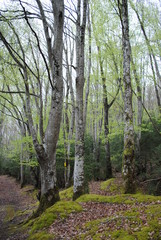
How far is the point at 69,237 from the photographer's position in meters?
3.55

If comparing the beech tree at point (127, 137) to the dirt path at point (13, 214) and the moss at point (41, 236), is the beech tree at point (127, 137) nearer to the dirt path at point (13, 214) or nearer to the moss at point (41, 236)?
the moss at point (41, 236)

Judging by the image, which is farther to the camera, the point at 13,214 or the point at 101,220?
the point at 13,214

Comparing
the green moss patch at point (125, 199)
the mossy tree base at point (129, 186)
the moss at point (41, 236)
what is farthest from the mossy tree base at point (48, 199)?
the mossy tree base at point (129, 186)


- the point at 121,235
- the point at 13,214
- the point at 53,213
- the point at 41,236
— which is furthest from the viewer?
the point at 13,214

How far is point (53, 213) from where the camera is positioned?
4.45 meters

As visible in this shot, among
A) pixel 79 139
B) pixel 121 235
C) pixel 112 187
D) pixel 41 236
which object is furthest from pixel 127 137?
pixel 112 187

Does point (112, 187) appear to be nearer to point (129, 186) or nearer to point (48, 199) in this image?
A: point (129, 186)

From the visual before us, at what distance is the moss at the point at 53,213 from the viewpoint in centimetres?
425

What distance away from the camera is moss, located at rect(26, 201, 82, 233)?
4250 mm

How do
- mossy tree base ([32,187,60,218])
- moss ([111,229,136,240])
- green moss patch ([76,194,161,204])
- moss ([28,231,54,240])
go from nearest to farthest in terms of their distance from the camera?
moss ([111,229,136,240]), moss ([28,231,54,240]), green moss patch ([76,194,161,204]), mossy tree base ([32,187,60,218])

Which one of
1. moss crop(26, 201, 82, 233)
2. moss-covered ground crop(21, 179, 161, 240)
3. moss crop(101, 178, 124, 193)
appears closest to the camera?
moss-covered ground crop(21, 179, 161, 240)

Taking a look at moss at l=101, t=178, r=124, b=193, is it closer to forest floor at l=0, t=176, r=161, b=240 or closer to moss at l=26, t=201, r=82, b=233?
forest floor at l=0, t=176, r=161, b=240

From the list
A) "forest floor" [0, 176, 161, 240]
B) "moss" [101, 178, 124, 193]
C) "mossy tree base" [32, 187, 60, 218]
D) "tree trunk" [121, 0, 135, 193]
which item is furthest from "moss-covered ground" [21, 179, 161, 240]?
"moss" [101, 178, 124, 193]

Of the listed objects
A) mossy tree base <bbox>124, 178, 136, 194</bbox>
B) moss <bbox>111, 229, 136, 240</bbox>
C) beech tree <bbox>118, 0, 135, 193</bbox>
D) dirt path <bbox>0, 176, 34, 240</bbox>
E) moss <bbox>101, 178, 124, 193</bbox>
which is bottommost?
dirt path <bbox>0, 176, 34, 240</bbox>
